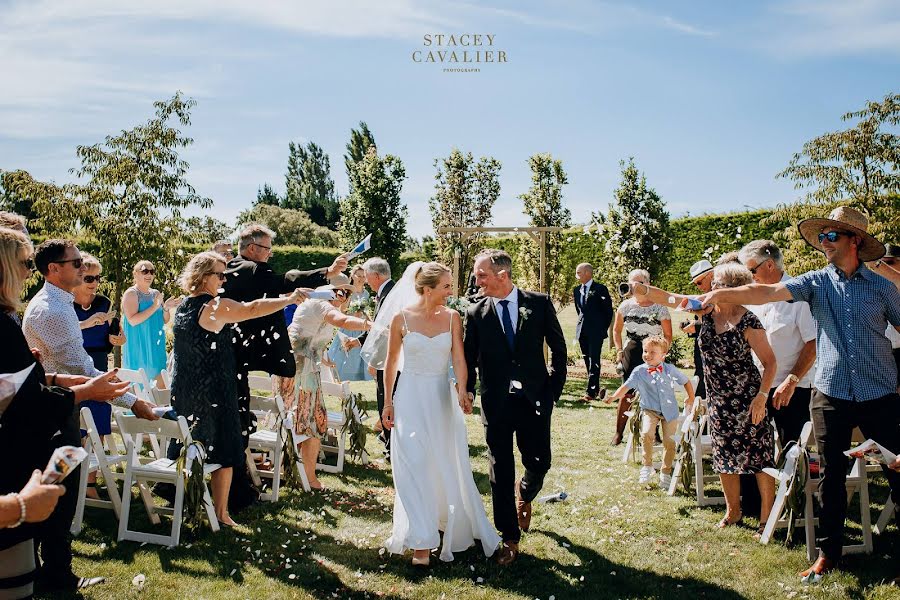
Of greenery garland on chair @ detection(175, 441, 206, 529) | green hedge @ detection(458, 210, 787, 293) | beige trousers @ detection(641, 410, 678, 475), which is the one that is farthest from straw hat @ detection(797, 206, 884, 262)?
green hedge @ detection(458, 210, 787, 293)

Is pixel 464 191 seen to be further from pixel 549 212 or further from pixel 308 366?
pixel 308 366

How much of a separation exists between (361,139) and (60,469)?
53.0m

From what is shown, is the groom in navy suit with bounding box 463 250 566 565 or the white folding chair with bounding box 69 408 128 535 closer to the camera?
the groom in navy suit with bounding box 463 250 566 565

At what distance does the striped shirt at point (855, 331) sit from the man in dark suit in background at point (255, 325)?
3652 millimetres

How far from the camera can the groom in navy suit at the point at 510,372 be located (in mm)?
4719

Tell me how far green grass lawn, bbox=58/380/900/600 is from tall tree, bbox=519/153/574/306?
13.7m

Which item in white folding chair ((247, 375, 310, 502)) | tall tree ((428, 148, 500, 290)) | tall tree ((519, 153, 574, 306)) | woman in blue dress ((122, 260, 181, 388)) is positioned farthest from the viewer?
tall tree ((428, 148, 500, 290))

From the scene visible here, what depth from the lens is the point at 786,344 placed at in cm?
521

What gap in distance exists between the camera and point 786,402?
16.6 feet

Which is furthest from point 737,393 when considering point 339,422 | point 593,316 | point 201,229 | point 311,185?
point 311,185

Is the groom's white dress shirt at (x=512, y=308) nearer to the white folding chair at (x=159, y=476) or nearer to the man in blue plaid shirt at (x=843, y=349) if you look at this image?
the man in blue plaid shirt at (x=843, y=349)

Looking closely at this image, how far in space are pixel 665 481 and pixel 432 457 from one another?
2.90 meters

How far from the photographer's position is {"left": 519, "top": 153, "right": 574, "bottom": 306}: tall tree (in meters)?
19.6

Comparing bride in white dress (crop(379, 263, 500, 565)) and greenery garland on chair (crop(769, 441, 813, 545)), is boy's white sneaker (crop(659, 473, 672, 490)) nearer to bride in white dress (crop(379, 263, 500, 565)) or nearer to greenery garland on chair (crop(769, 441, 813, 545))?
greenery garland on chair (crop(769, 441, 813, 545))
